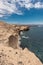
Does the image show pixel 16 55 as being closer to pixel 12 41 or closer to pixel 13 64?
pixel 13 64

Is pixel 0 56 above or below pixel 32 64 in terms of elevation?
above

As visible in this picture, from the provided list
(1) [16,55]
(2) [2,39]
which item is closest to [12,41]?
(2) [2,39]

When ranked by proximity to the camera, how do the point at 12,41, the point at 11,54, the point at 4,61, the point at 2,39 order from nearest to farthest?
the point at 4,61 < the point at 11,54 < the point at 2,39 < the point at 12,41

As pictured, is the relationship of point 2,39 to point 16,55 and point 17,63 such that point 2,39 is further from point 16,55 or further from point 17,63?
point 17,63

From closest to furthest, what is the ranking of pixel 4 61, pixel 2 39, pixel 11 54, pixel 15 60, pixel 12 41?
pixel 4 61, pixel 15 60, pixel 11 54, pixel 2 39, pixel 12 41

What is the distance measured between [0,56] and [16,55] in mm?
773

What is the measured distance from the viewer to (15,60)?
17.6ft

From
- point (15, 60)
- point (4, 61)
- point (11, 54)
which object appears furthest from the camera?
point (11, 54)

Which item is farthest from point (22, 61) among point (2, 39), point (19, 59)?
point (2, 39)

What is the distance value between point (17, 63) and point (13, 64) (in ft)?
0.65

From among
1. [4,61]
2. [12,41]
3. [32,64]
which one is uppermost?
[4,61]

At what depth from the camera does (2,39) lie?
362 inches

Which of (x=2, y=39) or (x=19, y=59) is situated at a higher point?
(x=19, y=59)

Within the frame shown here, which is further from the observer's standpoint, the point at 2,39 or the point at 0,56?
the point at 2,39
